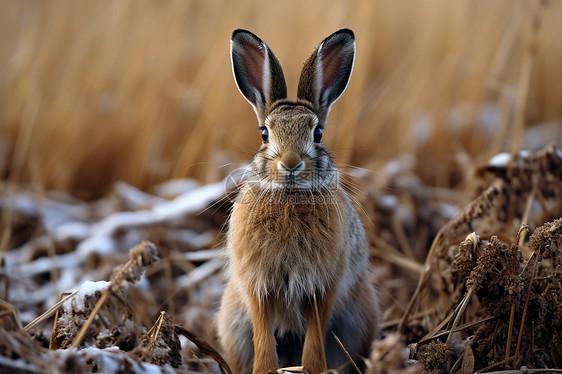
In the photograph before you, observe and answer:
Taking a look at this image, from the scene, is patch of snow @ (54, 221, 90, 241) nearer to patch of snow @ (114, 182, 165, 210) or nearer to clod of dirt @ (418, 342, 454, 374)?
patch of snow @ (114, 182, 165, 210)

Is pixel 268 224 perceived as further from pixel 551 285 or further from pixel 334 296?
pixel 551 285

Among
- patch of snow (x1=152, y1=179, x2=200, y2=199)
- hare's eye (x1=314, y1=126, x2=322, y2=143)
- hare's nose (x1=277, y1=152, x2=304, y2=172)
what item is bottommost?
patch of snow (x1=152, y1=179, x2=200, y2=199)

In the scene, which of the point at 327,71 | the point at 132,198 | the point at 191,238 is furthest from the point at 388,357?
the point at 132,198

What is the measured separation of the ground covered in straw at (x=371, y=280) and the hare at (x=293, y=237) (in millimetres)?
228

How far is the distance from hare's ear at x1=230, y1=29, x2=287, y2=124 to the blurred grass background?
2150 millimetres

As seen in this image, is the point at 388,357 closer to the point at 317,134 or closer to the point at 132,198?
the point at 317,134

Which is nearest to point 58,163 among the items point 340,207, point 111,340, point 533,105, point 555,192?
point 111,340

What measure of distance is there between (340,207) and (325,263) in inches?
12.3

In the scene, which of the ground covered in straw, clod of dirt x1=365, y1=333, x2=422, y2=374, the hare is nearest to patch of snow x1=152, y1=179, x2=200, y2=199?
the ground covered in straw

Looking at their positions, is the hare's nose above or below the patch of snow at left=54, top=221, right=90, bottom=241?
above

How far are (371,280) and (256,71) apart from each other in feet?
5.06

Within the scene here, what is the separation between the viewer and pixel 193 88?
5688mm

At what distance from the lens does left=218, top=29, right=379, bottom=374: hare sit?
269 centimetres

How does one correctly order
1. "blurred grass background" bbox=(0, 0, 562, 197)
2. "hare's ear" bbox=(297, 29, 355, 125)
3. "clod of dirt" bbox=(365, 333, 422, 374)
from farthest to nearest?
1. "blurred grass background" bbox=(0, 0, 562, 197)
2. "hare's ear" bbox=(297, 29, 355, 125)
3. "clod of dirt" bbox=(365, 333, 422, 374)
